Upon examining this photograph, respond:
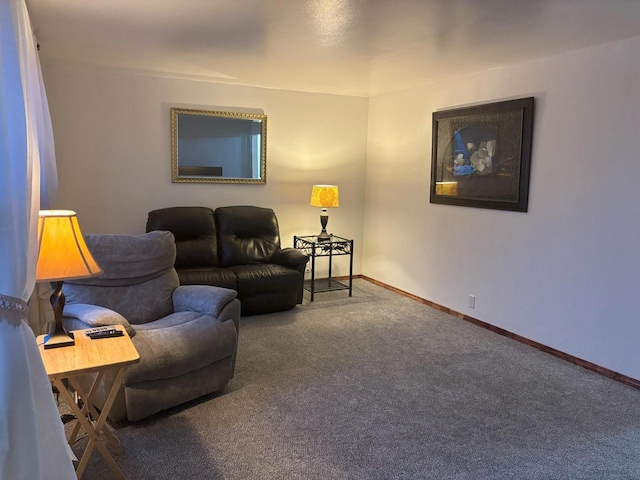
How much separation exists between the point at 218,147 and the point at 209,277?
1.59 meters

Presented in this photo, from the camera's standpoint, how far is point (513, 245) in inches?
161

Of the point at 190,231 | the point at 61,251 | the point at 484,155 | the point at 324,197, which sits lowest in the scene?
the point at 190,231

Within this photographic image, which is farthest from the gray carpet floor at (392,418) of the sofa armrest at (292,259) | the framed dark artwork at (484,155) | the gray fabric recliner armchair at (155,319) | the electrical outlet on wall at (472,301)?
the framed dark artwork at (484,155)

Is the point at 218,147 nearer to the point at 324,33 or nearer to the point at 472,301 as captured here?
the point at 324,33

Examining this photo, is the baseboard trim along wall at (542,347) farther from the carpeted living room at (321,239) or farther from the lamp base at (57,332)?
the lamp base at (57,332)

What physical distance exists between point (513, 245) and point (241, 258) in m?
2.62

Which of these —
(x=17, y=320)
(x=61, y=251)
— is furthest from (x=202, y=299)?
(x=17, y=320)

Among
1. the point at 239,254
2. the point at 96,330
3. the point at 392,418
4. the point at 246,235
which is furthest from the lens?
the point at 246,235

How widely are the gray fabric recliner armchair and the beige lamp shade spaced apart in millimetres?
648

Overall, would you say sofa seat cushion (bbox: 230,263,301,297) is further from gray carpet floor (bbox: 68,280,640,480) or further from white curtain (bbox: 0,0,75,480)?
white curtain (bbox: 0,0,75,480)

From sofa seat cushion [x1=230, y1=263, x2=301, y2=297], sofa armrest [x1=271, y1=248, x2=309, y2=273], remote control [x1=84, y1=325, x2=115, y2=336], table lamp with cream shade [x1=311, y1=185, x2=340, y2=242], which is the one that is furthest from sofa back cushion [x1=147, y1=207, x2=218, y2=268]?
remote control [x1=84, y1=325, x2=115, y2=336]

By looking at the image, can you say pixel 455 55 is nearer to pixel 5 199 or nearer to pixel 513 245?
pixel 513 245

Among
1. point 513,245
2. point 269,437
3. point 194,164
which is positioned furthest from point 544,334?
point 194,164

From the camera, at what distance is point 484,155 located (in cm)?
430
